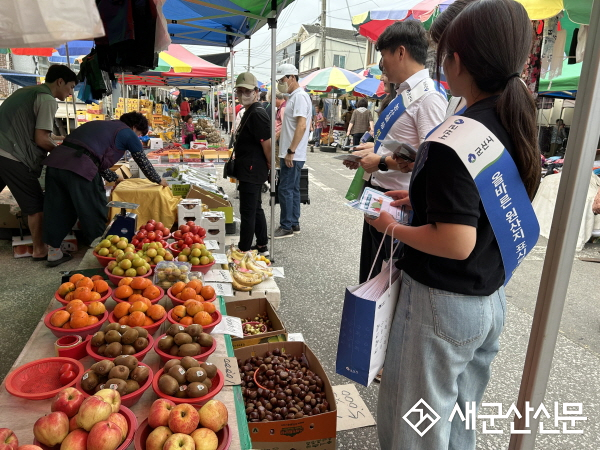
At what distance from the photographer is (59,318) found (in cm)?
192

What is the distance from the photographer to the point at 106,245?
9.78 ft

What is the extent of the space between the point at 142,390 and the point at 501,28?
5.62 ft

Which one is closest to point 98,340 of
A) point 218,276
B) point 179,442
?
point 179,442

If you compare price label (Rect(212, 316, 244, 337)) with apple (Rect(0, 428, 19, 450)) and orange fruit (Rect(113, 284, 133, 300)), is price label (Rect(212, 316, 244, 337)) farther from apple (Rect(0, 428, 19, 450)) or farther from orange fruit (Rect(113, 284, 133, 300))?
apple (Rect(0, 428, 19, 450))

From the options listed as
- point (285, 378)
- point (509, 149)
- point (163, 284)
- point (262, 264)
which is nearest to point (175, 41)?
point (262, 264)

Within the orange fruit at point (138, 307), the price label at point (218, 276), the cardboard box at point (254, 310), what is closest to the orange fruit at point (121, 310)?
the orange fruit at point (138, 307)

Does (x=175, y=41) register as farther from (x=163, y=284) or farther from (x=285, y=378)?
(x=285, y=378)

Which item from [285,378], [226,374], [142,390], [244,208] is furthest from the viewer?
→ [244,208]

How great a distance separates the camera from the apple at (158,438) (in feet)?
4.24

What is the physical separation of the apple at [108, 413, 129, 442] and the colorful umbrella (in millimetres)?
14360

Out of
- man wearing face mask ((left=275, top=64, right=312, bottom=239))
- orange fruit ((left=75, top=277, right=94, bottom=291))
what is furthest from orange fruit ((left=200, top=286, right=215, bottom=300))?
man wearing face mask ((left=275, top=64, right=312, bottom=239))

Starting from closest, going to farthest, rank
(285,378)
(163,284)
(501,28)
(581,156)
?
1. (581,156)
2. (501,28)
3. (285,378)
4. (163,284)

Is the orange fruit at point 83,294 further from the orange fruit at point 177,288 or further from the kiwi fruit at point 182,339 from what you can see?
the kiwi fruit at point 182,339

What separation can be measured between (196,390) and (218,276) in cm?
148
